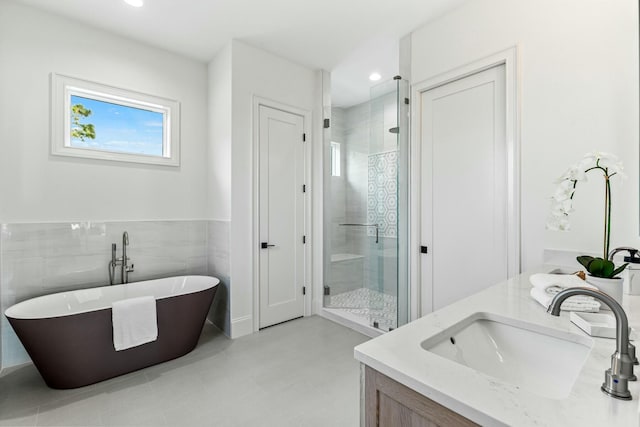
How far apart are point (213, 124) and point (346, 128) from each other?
7.47ft

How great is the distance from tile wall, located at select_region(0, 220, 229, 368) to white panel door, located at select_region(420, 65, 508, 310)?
2051 millimetres

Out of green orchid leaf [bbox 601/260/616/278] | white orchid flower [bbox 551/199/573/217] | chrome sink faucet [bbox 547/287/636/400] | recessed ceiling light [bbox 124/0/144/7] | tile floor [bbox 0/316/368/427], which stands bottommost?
tile floor [bbox 0/316/368/427]

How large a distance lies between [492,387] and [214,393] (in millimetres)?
2007

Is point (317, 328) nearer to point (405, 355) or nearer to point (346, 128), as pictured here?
point (405, 355)

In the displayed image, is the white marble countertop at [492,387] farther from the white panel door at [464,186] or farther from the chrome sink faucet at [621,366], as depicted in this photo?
the white panel door at [464,186]

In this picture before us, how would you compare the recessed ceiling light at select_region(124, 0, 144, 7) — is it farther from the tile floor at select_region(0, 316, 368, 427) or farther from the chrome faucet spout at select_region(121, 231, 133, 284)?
the tile floor at select_region(0, 316, 368, 427)

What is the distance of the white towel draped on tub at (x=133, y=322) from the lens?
2.19m

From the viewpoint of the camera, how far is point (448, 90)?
8.04ft

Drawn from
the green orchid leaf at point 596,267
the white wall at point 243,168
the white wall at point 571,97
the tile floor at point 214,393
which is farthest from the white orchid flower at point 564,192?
the white wall at point 243,168

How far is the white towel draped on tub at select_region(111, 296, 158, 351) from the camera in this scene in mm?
2186

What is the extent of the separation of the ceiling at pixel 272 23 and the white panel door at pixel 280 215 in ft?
2.39

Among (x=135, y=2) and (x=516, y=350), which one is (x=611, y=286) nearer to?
(x=516, y=350)

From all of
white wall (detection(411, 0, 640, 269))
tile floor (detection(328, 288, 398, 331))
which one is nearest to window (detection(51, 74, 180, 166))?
tile floor (detection(328, 288, 398, 331))

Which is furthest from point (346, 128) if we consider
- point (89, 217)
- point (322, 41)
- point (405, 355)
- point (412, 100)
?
point (405, 355)
